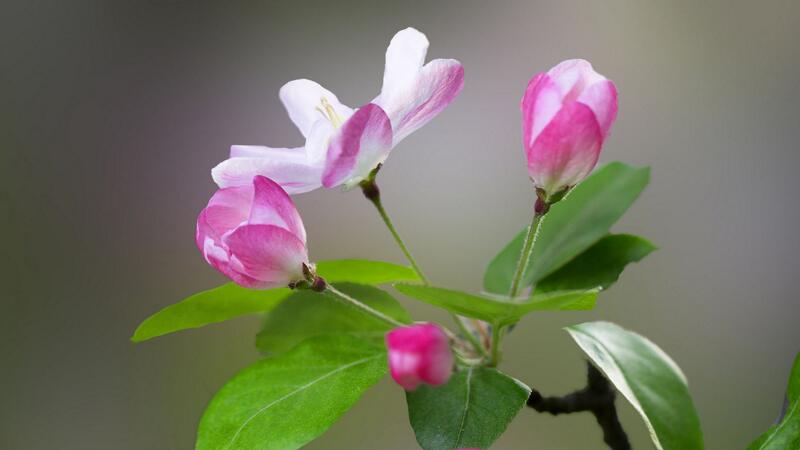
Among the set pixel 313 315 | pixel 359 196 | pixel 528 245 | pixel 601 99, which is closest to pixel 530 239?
pixel 528 245

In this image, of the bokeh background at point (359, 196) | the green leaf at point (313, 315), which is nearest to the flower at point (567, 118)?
the green leaf at point (313, 315)

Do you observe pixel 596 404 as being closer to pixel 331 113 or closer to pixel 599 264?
pixel 599 264

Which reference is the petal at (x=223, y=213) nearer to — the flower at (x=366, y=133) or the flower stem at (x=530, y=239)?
the flower at (x=366, y=133)

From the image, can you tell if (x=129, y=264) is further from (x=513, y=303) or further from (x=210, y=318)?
(x=513, y=303)

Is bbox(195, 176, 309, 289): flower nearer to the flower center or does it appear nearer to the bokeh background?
the flower center

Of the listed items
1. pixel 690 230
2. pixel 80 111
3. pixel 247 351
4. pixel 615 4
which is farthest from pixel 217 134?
pixel 690 230

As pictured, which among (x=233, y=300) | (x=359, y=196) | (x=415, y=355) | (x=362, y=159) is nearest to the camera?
(x=415, y=355)
